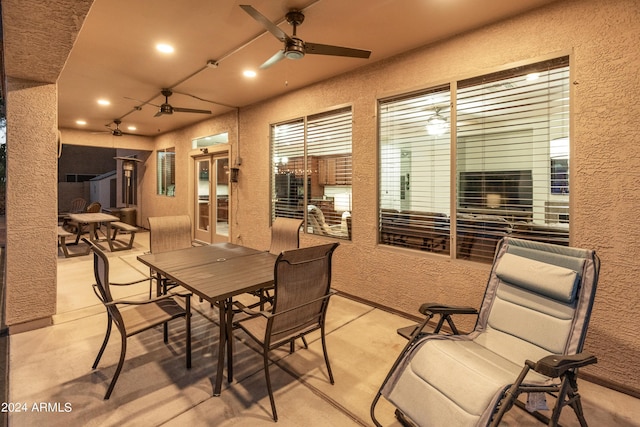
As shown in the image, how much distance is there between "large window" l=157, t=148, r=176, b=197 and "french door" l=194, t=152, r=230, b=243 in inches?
47.6

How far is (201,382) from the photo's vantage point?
7.27 feet

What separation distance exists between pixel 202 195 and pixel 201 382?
18.7 feet

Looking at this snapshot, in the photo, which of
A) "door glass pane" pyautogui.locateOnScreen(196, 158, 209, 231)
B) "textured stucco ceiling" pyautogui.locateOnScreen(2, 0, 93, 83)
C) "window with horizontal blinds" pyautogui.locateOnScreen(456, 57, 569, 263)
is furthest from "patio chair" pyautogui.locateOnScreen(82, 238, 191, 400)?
"door glass pane" pyautogui.locateOnScreen(196, 158, 209, 231)

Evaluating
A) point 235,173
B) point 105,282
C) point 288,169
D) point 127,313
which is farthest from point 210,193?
point 105,282

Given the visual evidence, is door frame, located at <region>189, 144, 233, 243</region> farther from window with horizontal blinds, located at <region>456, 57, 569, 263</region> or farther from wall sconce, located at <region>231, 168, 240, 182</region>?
window with horizontal blinds, located at <region>456, 57, 569, 263</region>

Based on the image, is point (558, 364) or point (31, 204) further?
point (31, 204)

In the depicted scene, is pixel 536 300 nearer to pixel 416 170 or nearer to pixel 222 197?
pixel 416 170

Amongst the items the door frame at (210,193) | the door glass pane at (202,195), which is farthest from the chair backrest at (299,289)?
the door glass pane at (202,195)

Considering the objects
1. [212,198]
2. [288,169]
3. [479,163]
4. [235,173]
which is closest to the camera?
[479,163]

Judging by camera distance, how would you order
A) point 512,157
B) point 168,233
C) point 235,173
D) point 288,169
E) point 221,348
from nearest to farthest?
point 221,348 < point 512,157 < point 168,233 < point 288,169 < point 235,173

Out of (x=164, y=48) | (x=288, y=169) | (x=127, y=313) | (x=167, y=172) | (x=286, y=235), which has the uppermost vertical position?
(x=164, y=48)

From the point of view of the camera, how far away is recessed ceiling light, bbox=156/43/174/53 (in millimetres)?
3262

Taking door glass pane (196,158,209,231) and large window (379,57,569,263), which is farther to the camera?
door glass pane (196,158,209,231)

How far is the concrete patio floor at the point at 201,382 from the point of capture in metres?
1.89
